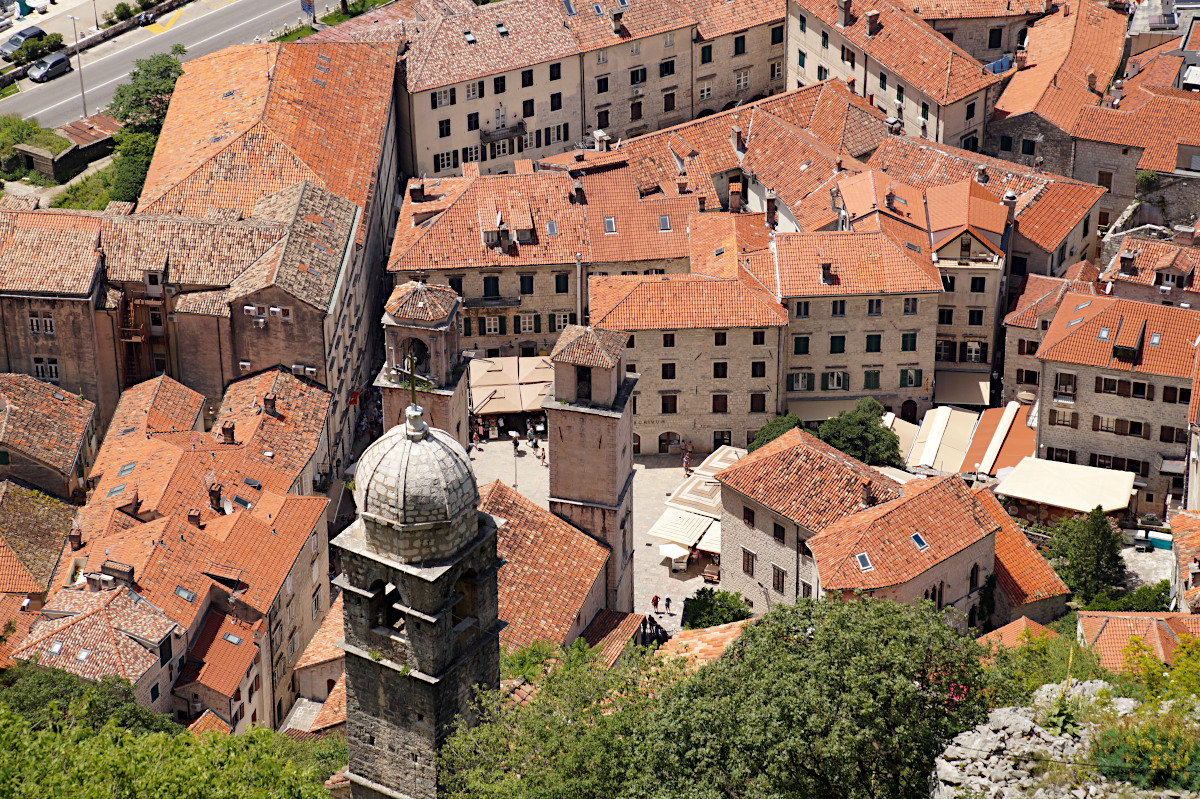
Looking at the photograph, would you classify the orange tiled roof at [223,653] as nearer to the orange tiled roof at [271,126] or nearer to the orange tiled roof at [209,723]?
the orange tiled roof at [209,723]

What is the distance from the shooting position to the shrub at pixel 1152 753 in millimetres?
49125

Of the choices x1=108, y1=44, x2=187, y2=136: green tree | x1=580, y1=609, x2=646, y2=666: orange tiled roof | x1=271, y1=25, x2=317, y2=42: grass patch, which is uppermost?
x1=271, y1=25, x2=317, y2=42: grass patch

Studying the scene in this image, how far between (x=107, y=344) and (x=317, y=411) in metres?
12.3

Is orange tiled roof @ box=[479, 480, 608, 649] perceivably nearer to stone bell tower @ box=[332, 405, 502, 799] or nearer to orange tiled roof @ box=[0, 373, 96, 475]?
stone bell tower @ box=[332, 405, 502, 799]

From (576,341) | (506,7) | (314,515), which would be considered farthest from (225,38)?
(576,341)

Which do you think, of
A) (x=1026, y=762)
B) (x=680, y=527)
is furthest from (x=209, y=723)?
(x=1026, y=762)

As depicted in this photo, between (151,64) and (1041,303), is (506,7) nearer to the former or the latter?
(151,64)

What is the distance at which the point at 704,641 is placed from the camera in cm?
8400

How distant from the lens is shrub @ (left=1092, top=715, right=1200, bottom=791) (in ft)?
161

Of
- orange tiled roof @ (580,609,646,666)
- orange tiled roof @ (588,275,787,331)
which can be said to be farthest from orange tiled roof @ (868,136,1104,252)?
orange tiled roof @ (580,609,646,666)

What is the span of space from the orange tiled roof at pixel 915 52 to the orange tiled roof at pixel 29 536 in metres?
61.4

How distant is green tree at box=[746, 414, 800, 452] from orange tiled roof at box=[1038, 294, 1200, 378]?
13.7m

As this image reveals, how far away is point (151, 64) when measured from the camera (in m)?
129

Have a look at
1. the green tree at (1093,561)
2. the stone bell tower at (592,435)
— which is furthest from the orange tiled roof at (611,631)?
the green tree at (1093,561)
